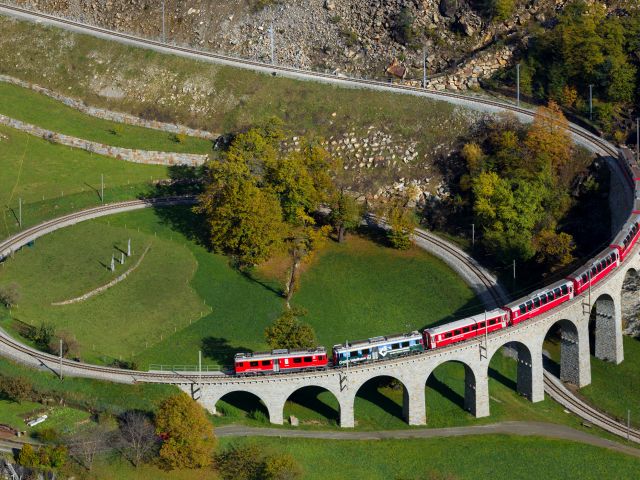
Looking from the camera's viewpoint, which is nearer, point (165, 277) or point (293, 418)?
point (293, 418)

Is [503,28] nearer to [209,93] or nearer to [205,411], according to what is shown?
[209,93]

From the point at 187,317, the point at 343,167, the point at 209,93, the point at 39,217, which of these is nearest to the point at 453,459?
the point at 187,317

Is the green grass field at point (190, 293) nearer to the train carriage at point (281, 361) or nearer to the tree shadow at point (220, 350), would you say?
the tree shadow at point (220, 350)

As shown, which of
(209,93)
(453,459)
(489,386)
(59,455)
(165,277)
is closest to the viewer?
(59,455)

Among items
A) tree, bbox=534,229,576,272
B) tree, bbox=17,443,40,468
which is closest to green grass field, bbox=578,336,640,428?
tree, bbox=534,229,576,272

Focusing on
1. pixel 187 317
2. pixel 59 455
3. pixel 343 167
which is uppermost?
pixel 343 167

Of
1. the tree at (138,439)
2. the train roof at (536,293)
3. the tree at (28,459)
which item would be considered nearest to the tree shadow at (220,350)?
the tree at (138,439)
